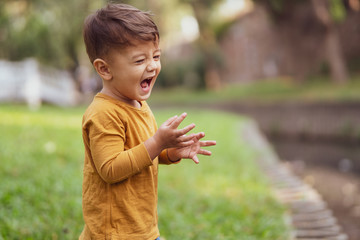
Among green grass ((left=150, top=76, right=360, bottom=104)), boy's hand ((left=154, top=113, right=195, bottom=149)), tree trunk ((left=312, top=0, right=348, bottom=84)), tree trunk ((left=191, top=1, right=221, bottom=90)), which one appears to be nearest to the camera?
boy's hand ((left=154, top=113, right=195, bottom=149))

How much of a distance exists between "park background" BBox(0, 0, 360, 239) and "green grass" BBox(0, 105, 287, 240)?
0.04 ft

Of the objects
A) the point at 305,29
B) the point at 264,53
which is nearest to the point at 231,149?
the point at 305,29

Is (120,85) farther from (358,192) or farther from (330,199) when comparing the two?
(358,192)

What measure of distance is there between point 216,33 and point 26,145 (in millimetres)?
20275

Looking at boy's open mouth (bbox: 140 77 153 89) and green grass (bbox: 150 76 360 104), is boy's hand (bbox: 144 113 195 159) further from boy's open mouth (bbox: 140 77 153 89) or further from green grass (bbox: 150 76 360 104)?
green grass (bbox: 150 76 360 104)

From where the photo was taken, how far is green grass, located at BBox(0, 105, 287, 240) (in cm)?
288

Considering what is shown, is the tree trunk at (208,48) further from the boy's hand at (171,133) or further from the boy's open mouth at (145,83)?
the boy's hand at (171,133)

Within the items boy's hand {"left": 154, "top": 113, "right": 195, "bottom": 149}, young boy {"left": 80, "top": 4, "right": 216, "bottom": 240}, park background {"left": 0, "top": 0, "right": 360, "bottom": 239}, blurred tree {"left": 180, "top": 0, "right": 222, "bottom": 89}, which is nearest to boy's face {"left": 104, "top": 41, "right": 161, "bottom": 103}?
young boy {"left": 80, "top": 4, "right": 216, "bottom": 240}

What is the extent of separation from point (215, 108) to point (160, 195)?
15078mm

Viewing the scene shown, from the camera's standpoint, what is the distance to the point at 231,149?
7.05 m

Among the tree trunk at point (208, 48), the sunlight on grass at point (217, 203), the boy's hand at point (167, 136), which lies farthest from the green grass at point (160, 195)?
the tree trunk at point (208, 48)

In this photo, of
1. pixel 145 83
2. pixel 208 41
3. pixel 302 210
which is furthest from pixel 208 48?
pixel 145 83

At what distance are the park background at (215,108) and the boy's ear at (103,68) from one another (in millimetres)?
464

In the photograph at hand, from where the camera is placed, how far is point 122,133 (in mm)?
1559
